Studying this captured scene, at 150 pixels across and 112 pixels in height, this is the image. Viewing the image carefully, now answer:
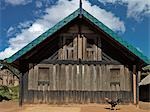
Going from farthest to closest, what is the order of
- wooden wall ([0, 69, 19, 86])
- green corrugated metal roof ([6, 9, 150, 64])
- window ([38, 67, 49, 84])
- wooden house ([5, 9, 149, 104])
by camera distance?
wooden wall ([0, 69, 19, 86])
window ([38, 67, 49, 84])
wooden house ([5, 9, 149, 104])
green corrugated metal roof ([6, 9, 150, 64])

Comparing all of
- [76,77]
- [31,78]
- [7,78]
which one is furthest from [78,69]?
[7,78]

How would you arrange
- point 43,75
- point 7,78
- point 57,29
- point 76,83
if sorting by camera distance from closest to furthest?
point 57,29 → point 76,83 → point 43,75 → point 7,78

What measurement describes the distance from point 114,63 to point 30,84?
221 inches

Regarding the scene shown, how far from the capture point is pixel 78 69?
21.7 metres

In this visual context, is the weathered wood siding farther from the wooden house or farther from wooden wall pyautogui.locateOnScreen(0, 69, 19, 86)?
wooden wall pyautogui.locateOnScreen(0, 69, 19, 86)

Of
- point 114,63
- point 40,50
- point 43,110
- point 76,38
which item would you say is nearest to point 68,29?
point 76,38

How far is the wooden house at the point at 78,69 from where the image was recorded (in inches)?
846

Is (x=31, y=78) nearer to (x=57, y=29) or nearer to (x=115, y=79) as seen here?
(x=57, y=29)

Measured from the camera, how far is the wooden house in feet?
70.5

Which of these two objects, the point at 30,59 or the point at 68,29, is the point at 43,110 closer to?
the point at 30,59

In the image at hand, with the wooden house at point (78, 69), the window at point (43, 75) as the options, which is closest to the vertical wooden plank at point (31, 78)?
the wooden house at point (78, 69)

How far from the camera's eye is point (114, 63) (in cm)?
2175

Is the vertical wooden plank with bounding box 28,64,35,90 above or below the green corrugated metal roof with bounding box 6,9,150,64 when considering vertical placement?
below

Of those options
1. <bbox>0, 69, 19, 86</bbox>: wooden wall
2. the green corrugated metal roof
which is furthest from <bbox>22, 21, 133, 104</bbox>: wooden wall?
<bbox>0, 69, 19, 86</bbox>: wooden wall
